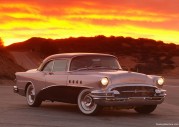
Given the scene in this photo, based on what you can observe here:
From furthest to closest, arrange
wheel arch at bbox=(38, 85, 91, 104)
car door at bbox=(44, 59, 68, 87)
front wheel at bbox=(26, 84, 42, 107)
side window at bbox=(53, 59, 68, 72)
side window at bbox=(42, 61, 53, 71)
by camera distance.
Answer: front wheel at bbox=(26, 84, 42, 107) → side window at bbox=(42, 61, 53, 71) → side window at bbox=(53, 59, 68, 72) → car door at bbox=(44, 59, 68, 87) → wheel arch at bbox=(38, 85, 91, 104)

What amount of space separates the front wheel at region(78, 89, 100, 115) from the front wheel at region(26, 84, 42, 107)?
239cm

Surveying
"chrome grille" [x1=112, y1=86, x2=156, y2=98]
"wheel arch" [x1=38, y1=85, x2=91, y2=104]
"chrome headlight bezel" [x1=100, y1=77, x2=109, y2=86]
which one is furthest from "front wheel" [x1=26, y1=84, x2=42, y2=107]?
"chrome grille" [x1=112, y1=86, x2=156, y2=98]

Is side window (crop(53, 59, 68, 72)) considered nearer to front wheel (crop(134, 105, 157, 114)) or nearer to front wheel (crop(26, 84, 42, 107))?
front wheel (crop(26, 84, 42, 107))

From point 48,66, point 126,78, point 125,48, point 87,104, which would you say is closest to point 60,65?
point 48,66

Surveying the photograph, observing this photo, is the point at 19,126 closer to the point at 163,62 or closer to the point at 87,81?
the point at 87,81

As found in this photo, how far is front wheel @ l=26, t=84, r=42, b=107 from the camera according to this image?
16.8 m

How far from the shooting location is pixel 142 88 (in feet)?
47.5

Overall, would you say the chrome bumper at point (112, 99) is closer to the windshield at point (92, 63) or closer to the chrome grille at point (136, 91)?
the chrome grille at point (136, 91)

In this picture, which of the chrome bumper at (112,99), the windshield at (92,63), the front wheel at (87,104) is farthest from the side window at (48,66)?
the chrome bumper at (112,99)

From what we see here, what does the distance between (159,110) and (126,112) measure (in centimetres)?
132

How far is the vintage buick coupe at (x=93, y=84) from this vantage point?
14109mm

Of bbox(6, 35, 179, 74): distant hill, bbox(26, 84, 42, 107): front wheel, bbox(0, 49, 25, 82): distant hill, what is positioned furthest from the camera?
bbox(6, 35, 179, 74): distant hill

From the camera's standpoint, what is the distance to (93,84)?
1423cm

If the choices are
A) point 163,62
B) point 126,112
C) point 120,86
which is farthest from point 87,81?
point 163,62
